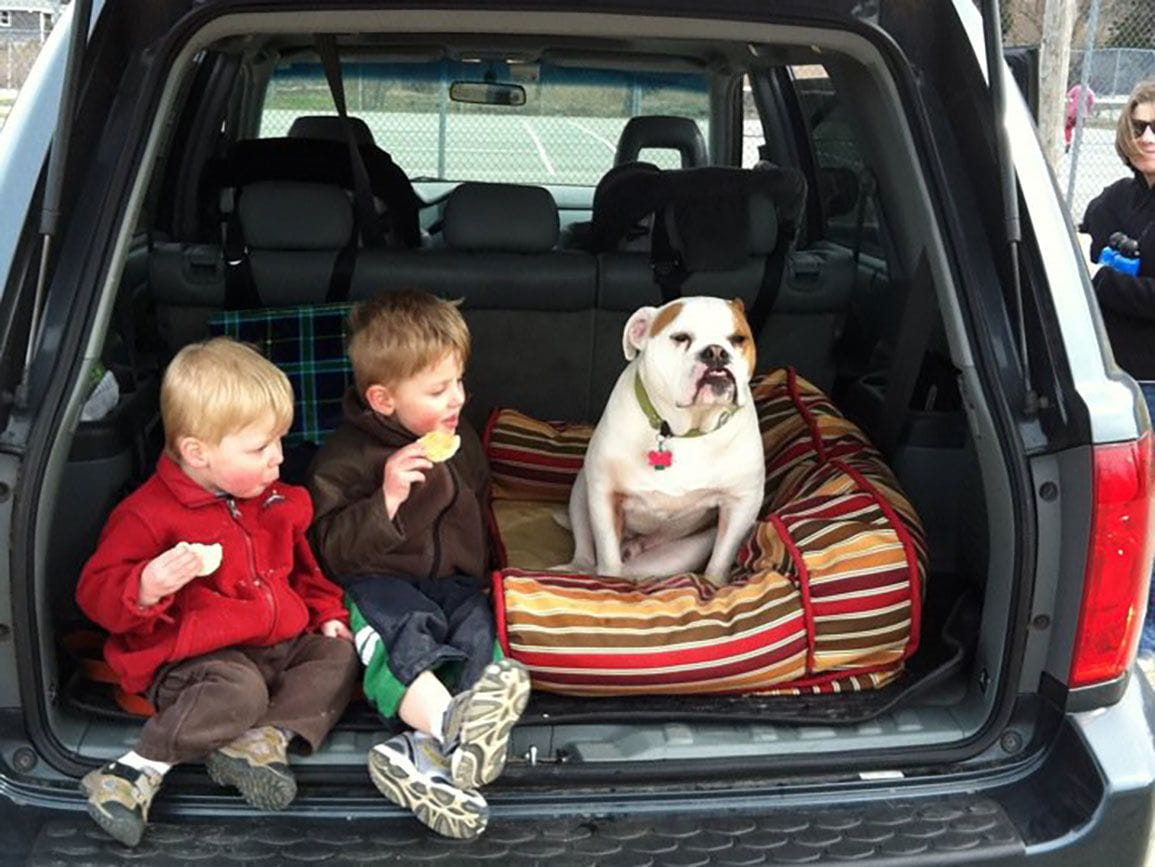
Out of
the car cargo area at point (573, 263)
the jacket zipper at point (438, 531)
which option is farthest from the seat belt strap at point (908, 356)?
the jacket zipper at point (438, 531)

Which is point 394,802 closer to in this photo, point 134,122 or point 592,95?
point 134,122

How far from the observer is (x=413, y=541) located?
8.81ft

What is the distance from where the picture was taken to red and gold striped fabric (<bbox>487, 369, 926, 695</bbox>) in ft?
7.84

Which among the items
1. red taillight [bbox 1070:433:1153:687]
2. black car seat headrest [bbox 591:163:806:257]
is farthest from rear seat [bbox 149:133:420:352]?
red taillight [bbox 1070:433:1153:687]

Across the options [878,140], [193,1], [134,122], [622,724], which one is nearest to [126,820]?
[622,724]

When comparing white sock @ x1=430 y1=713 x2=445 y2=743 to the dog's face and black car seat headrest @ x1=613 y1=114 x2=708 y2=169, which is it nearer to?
the dog's face

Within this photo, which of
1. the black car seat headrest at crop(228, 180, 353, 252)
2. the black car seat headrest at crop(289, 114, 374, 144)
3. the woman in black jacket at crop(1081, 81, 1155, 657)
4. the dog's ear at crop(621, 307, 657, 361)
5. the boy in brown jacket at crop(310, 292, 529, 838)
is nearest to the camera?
the boy in brown jacket at crop(310, 292, 529, 838)

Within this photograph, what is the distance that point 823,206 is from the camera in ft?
14.5

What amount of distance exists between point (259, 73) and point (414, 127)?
62cm

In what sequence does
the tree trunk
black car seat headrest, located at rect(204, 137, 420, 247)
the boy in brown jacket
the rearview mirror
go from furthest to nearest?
the tree trunk < the rearview mirror < black car seat headrest, located at rect(204, 137, 420, 247) < the boy in brown jacket

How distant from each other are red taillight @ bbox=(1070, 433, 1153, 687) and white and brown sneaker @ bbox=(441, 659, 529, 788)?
37.7 inches

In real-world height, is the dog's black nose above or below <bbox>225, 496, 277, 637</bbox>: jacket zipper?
above

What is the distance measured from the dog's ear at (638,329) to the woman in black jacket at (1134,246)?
2.51m

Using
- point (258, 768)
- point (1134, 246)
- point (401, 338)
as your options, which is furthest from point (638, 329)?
point (1134, 246)
